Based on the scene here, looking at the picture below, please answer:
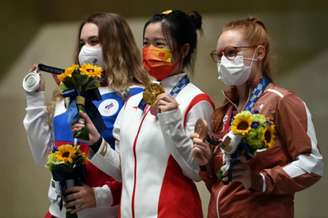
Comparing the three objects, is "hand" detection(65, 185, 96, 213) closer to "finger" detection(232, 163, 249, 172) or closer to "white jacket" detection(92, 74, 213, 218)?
"white jacket" detection(92, 74, 213, 218)

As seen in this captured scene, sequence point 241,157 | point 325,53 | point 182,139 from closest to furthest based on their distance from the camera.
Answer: point 241,157 → point 182,139 → point 325,53

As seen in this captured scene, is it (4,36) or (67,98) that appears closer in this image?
(67,98)

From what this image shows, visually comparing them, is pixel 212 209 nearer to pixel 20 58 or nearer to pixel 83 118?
pixel 83 118

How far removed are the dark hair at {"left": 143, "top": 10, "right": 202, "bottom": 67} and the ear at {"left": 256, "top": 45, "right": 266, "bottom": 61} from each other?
316 mm

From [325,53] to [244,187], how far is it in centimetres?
198

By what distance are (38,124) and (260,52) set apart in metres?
1.10

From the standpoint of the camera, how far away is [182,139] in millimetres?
2439

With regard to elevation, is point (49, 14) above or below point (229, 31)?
below

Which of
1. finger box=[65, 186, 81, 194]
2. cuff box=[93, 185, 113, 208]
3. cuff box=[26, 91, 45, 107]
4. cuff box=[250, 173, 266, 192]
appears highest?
cuff box=[26, 91, 45, 107]

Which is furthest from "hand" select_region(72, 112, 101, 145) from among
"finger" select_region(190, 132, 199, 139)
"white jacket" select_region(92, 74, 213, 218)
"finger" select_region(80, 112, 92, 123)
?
"finger" select_region(190, 132, 199, 139)

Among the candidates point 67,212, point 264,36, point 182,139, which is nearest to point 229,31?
point 264,36

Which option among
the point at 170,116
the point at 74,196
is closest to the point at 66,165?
the point at 74,196

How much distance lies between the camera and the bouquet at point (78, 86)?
2.69m

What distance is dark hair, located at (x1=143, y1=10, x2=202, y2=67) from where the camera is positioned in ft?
8.62
